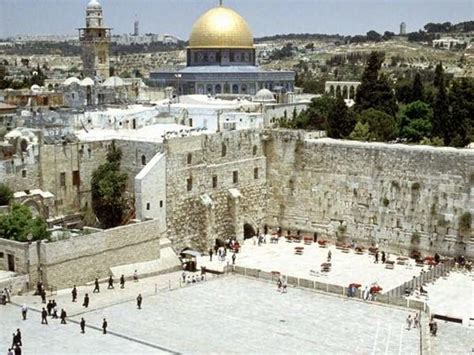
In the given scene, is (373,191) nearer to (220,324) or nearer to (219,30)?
(220,324)

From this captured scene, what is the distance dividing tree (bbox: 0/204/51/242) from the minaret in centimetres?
3057

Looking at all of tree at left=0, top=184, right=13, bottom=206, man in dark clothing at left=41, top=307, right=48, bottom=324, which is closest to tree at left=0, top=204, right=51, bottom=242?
tree at left=0, top=184, right=13, bottom=206

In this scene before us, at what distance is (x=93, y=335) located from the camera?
16578mm

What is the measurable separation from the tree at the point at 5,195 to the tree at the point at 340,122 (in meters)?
15.0

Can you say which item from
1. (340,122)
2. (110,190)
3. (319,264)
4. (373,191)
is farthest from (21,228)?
(340,122)

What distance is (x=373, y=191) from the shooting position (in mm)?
26422

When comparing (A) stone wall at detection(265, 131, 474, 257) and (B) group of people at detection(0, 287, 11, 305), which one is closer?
(B) group of people at detection(0, 287, 11, 305)

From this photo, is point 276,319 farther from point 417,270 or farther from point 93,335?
point 417,270

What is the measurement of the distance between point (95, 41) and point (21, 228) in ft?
104

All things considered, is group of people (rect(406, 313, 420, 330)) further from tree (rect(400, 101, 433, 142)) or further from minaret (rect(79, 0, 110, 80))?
minaret (rect(79, 0, 110, 80))

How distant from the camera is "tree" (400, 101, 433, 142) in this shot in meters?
34.5

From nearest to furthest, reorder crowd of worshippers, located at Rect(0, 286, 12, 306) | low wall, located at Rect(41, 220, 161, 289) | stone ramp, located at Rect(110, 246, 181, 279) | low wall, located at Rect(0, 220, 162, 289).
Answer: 1. crowd of worshippers, located at Rect(0, 286, 12, 306)
2. low wall, located at Rect(0, 220, 162, 289)
3. low wall, located at Rect(41, 220, 161, 289)
4. stone ramp, located at Rect(110, 246, 181, 279)

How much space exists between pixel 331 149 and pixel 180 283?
8.35 meters

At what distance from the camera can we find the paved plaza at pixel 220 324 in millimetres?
16109
